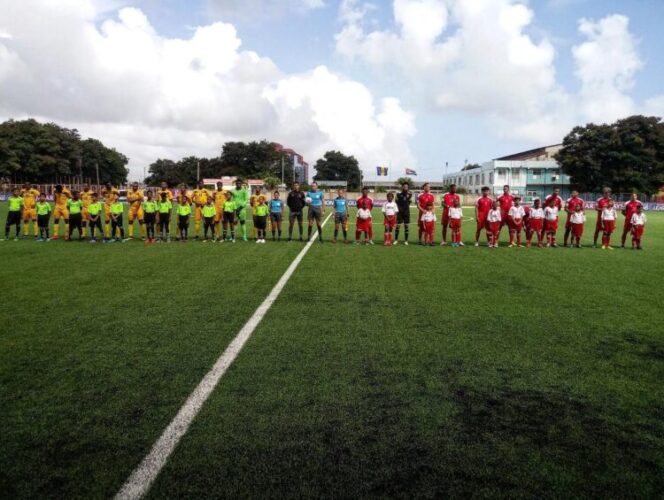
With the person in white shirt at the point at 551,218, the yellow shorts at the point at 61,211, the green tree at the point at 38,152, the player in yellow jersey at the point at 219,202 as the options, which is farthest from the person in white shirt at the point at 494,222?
the green tree at the point at 38,152

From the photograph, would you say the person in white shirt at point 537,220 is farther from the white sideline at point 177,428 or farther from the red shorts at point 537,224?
the white sideline at point 177,428

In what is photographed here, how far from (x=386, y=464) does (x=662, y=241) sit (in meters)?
19.3

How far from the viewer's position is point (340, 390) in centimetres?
379

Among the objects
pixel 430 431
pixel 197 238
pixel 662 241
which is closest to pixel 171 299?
pixel 430 431

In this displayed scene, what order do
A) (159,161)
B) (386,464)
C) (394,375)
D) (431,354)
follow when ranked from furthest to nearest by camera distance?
(159,161)
(431,354)
(394,375)
(386,464)

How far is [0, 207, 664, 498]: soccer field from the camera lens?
2678 mm

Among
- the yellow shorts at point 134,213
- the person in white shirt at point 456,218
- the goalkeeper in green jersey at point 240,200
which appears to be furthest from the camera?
the yellow shorts at point 134,213

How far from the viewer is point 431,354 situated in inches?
183

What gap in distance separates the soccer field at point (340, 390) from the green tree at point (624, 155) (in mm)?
59129

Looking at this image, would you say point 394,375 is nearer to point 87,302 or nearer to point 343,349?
point 343,349

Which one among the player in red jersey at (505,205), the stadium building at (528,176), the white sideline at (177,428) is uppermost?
the stadium building at (528,176)

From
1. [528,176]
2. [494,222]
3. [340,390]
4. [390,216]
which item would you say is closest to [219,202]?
[390,216]

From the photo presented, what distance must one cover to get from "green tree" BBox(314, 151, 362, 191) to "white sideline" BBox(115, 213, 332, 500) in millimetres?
113449

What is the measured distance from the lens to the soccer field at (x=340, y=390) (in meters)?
2.68
